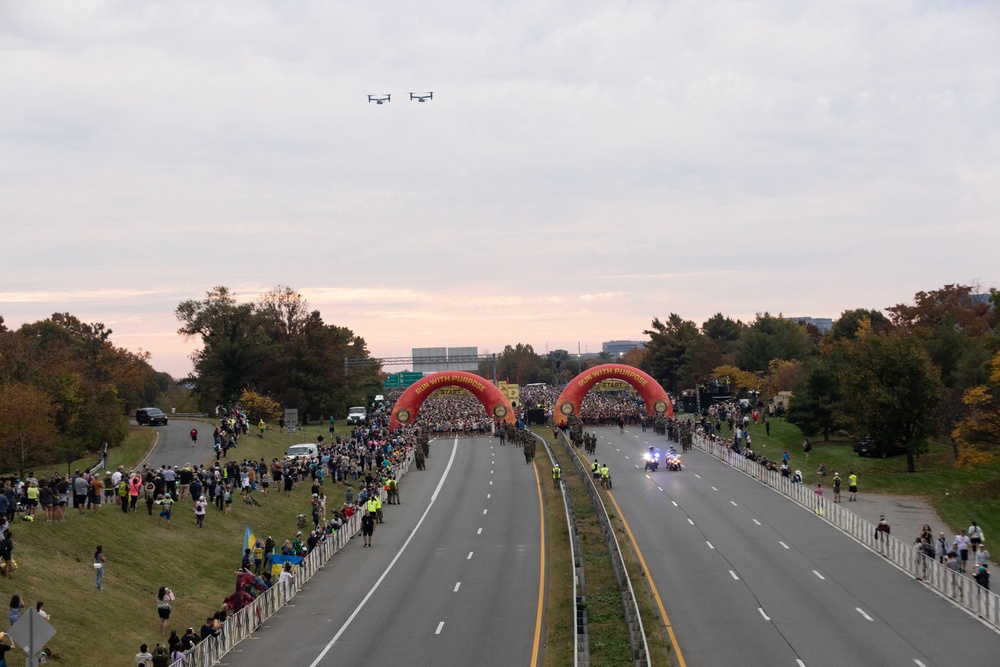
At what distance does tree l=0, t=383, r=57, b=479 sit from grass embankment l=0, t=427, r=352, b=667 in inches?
477

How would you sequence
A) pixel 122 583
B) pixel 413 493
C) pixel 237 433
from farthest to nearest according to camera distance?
pixel 237 433, pixel 413 493, pixel 122 583

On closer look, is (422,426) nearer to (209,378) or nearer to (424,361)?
(209,378)

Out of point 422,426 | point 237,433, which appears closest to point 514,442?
point 422,426

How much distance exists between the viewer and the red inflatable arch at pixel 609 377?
292ft

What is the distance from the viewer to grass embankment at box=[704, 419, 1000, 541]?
44.7m

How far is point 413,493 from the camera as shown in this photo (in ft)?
182

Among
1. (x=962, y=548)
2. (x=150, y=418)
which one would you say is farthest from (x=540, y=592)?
(x=150, y=418)

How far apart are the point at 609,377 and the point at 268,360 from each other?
3735cm

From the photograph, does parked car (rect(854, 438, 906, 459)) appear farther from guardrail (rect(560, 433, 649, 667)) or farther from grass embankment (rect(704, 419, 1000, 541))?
guardrail (rect(560, 433, 649, 667))

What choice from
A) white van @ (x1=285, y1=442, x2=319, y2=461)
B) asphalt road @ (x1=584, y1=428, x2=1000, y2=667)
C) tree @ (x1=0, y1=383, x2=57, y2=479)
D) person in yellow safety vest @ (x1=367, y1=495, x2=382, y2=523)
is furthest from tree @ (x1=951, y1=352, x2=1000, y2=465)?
tree @ (x1=0, y1=383, x2=57, y2=479)

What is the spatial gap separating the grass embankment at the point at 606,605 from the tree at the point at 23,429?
25260mm

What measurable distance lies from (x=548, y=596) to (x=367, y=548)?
11.7 metres

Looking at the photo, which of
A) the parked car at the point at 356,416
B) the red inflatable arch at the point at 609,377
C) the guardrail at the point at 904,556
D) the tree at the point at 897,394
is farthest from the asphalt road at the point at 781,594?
the parked car at the point at 356,416

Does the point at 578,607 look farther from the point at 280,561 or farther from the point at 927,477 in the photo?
the point at 927,477
